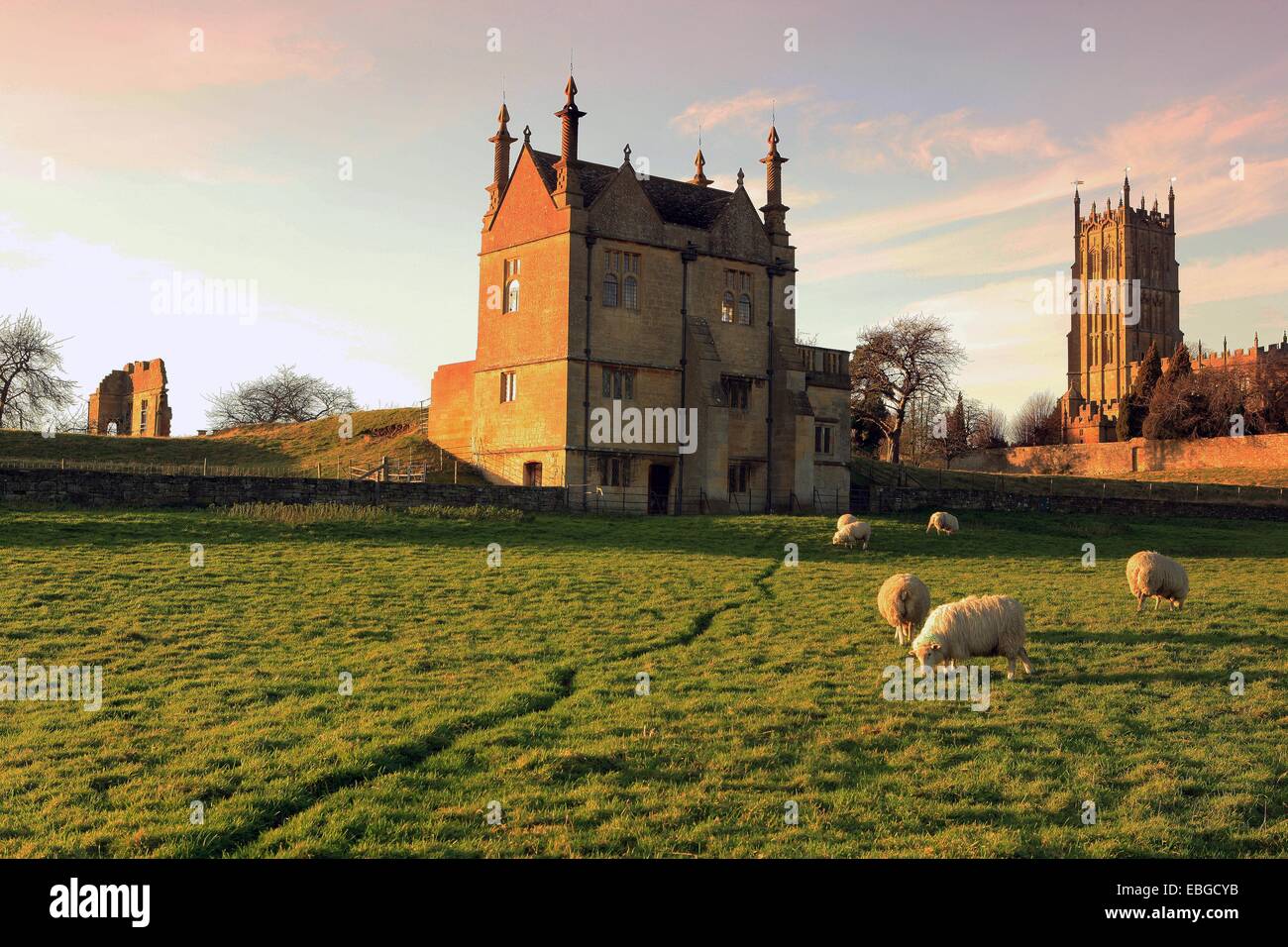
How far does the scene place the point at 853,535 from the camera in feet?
123

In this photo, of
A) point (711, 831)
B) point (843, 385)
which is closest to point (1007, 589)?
point (711, 831)

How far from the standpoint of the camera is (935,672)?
1647cm

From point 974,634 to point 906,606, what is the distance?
10.1 feet

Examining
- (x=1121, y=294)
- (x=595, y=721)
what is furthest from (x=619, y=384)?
(x=1121, y=294)

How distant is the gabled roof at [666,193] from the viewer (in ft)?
168

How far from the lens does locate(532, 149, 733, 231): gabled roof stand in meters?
51.2

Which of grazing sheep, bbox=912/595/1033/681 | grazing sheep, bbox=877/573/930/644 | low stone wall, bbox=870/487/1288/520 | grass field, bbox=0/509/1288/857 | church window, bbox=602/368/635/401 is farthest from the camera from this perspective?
low stone wall, bbox=870/487/1288/520

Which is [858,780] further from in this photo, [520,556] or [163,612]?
[520,556]

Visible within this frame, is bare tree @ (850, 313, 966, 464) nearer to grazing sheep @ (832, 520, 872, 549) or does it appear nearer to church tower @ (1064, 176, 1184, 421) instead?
grazing sheep @ (832, 520, 872, 549)

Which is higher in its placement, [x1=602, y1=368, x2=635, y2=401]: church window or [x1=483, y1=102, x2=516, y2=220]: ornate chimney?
[x1=483, y1=102, x2=516, y2=220]: ornate chimney

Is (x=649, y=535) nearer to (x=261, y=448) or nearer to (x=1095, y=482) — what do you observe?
(x=261, y=448)

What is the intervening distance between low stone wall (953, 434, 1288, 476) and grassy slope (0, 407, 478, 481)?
58.8m

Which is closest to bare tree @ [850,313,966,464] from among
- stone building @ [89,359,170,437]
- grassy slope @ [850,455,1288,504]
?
grassy slope @ [850,455,1288,504]
